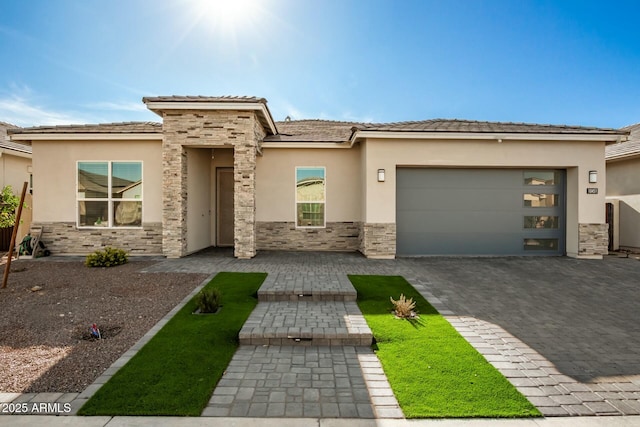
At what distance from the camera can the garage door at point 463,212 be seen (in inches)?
392

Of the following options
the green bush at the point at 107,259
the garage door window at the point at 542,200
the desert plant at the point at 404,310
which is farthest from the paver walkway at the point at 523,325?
the garage door window at the point at 542,200

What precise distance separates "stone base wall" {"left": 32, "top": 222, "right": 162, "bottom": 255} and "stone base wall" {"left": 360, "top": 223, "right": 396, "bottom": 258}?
6.89 meters

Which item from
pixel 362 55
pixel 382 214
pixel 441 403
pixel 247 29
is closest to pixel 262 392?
pixel 441 403

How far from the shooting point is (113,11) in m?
8.72

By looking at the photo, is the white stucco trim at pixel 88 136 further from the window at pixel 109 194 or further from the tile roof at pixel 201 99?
the tile roof at pixel 201 99

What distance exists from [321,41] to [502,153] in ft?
23.7

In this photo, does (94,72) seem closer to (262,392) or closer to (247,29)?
(247,29)

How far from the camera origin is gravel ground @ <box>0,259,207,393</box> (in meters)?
3.22

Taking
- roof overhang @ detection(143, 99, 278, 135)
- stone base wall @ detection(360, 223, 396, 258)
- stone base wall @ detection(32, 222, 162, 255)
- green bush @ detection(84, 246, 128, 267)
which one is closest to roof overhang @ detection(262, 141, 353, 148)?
roof overhang @ detection(143, 99, 278, 135)

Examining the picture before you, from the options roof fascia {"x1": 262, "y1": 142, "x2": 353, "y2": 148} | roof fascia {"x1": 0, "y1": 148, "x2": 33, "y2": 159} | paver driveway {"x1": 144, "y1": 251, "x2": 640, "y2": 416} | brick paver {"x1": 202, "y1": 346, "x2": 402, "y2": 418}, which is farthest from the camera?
roof fascia {"x1": 0, "y1": 148, "x2": 33, "y2": 159}

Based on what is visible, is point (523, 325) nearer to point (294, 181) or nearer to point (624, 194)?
point (294, 181)

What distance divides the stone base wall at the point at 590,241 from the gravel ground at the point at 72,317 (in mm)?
11401

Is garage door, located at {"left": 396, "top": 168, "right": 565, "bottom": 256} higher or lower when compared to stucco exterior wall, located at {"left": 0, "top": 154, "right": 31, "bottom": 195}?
lower

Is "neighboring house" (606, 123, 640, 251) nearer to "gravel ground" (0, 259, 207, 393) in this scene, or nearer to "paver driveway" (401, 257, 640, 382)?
"paver driveway" (401, 257, 640, 382)
